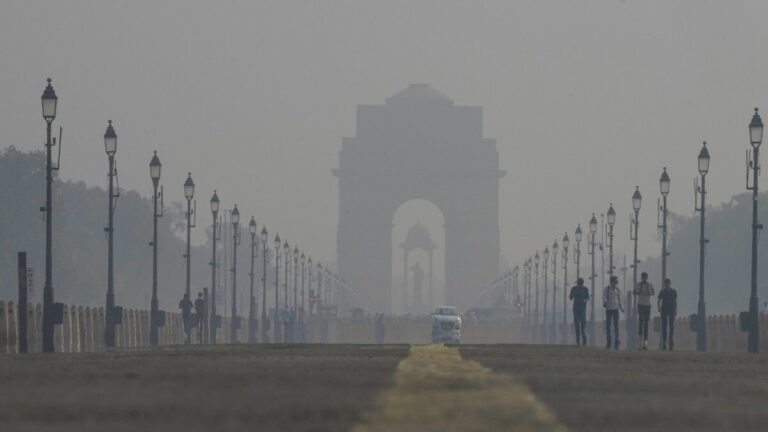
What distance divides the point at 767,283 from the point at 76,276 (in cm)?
4462

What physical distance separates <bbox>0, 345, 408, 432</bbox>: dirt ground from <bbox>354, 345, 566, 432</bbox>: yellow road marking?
7.4 inches

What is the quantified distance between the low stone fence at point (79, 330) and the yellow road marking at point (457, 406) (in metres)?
22.7

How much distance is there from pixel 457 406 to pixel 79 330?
3663 cm

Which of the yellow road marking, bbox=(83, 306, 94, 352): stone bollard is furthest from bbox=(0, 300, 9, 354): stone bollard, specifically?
the yellow road marking

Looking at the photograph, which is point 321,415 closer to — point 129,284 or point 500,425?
point 500,425

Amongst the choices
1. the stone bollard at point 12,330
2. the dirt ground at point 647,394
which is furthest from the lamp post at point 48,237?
the dirt ground at point 647,394

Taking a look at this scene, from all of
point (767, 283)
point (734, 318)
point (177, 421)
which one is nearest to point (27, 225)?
point (767, 283)

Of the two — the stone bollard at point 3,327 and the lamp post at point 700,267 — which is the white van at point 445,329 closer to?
the lamp post at point 700,267

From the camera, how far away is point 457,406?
1295 cm

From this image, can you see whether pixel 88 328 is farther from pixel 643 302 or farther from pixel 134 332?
pixel 643 302

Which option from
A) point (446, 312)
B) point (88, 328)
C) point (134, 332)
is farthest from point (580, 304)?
point (446, 312)

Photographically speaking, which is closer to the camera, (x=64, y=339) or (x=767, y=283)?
(x=64, y=339)

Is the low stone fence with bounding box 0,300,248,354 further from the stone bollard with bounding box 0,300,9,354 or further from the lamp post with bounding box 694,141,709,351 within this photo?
the lamp post with bounding box 694,141,709,351

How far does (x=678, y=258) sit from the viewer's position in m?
174
